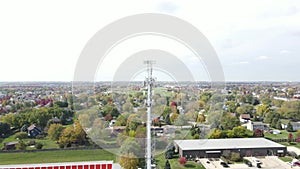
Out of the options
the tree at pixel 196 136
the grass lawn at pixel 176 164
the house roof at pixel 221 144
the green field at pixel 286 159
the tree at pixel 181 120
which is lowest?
the grass lawn at pixel 176 164

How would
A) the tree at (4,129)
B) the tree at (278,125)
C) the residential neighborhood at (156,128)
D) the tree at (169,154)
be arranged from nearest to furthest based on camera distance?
the residential neighborhood at (156,128)
the tree at (169,154)
the tree at (4,129)
the tree at (278,125)

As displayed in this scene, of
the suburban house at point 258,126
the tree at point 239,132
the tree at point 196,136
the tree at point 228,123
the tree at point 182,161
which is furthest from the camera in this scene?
the suburban house at point 258,126

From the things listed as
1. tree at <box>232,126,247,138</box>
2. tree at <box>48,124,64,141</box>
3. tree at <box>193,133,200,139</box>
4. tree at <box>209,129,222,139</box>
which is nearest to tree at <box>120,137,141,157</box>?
tree at <box>193,133,200,139</box>

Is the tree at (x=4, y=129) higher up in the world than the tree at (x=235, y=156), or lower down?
higher up

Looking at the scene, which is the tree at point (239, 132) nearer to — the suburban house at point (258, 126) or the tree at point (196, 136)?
the tree at point (196, 136)

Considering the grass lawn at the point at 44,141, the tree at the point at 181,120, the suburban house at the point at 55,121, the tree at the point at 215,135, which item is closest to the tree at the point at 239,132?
the tree at the point at 215,135

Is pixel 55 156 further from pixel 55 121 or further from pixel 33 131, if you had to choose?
pixel 55 121

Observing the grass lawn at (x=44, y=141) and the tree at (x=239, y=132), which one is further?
the tree at (x=239, y=132)

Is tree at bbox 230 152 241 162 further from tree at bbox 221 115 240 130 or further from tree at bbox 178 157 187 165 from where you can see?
tree at bbox 221 115 240 130
